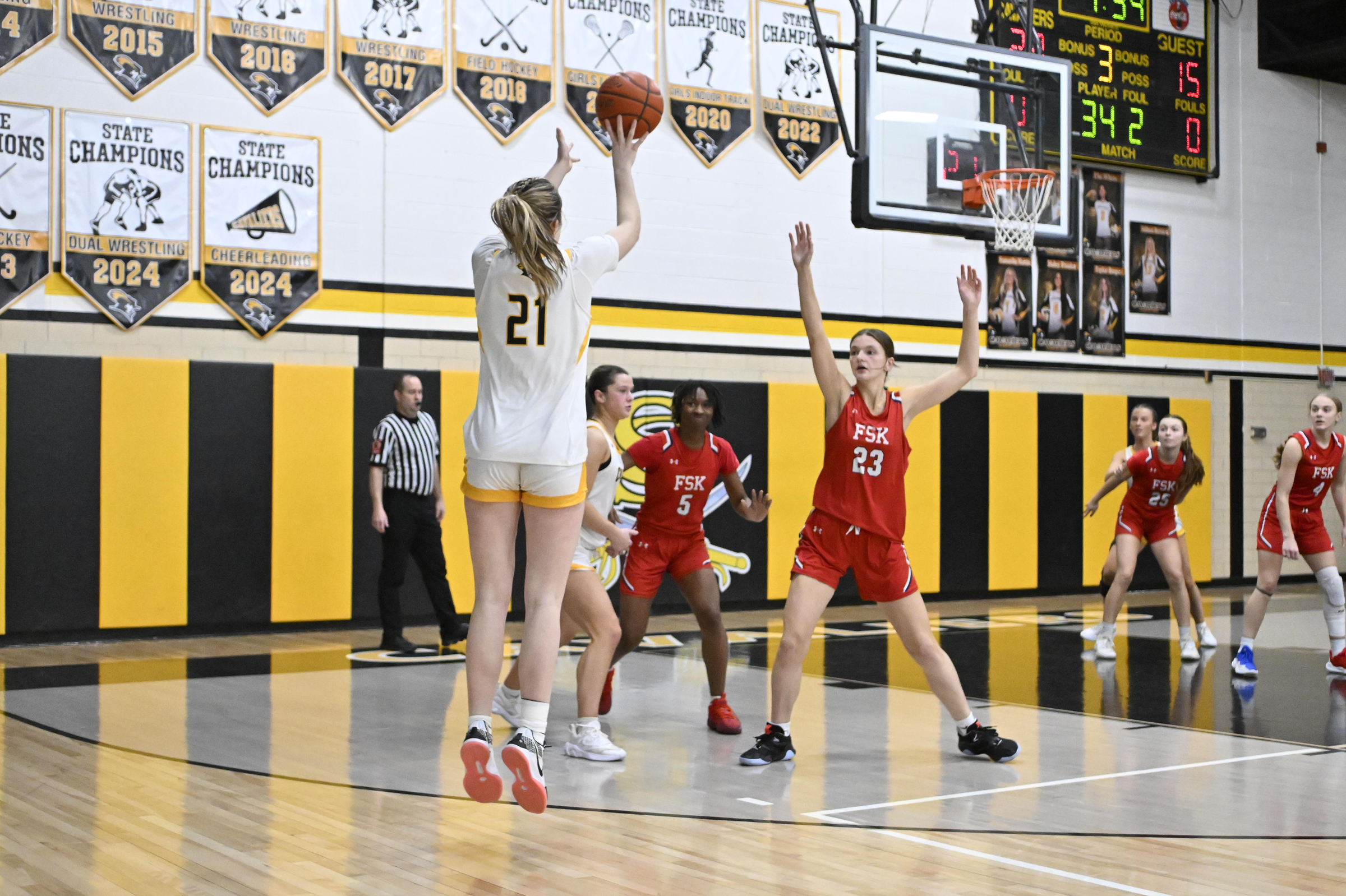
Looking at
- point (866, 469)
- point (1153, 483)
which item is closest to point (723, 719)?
point (866, 469)

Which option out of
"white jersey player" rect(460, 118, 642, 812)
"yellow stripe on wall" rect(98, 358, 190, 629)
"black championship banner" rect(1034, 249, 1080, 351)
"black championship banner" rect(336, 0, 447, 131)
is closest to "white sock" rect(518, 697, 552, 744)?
"white jersey player" rect(460, 118, 642, 812)

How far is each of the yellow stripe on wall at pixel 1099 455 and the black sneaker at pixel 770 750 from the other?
10.3 m

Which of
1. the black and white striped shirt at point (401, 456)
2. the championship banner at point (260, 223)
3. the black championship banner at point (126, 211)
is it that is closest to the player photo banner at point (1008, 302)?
the championship banner at point (260, 223)

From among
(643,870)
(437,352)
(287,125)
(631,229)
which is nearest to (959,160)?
(437,352)

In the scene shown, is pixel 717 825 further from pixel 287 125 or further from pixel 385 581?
pixel 287 125

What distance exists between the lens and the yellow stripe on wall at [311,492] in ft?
37.0

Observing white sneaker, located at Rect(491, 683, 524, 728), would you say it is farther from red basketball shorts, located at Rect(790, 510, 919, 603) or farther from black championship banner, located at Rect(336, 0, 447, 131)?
black championship banner, located at Rect(336, 0, 447, 131)

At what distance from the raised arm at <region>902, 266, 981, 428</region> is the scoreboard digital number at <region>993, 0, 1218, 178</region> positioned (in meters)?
9.17

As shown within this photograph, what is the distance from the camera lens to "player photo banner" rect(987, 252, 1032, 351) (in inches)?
590

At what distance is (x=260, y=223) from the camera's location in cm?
1137

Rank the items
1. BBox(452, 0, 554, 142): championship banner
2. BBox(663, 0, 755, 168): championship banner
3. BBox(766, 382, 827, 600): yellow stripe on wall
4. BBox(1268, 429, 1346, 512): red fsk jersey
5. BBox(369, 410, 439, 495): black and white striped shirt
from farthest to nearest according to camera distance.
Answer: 1. BBox(766, 382, 827, 600): yellow stripe on wall
2. BBox(663, 0, 755, 168): championship banner
3. BBox(452, 0, 554, 142): championship banner
4. BBox(369, 410, 439, 495): black and white striped shirt
5. BBox(1268, 429, 1346, 512): red fsk jersey

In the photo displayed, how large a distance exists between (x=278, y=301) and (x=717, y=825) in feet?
25.6

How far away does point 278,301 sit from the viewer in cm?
1140

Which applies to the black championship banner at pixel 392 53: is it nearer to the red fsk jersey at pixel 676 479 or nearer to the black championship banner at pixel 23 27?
the black championship banner at pixel 23 27
